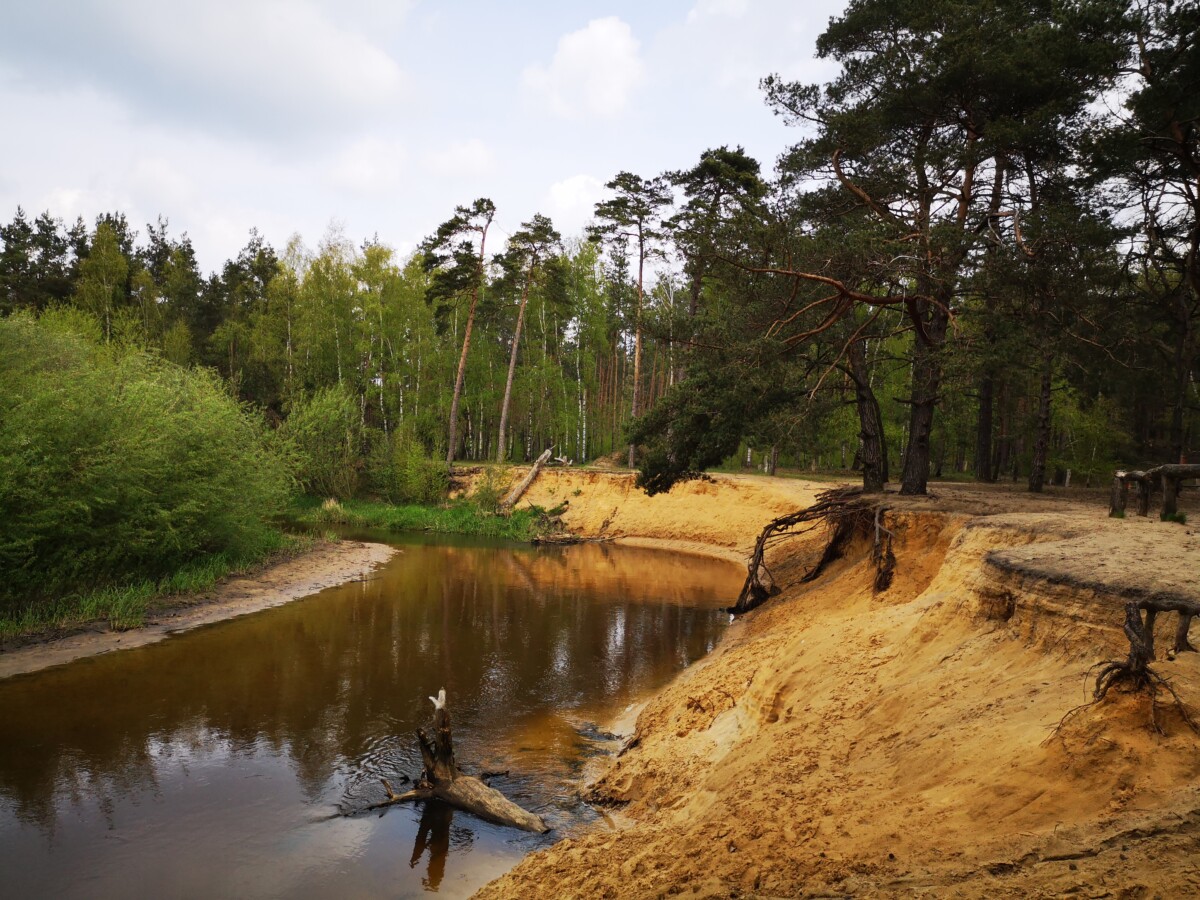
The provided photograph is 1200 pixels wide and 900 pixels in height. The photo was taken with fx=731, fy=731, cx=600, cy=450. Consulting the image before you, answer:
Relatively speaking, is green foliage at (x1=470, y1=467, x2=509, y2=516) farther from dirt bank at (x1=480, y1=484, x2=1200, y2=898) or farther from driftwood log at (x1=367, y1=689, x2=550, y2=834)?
driftwood log at (x1=367, y1=689, x2=550, y2=834)

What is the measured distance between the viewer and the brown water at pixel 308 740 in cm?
679

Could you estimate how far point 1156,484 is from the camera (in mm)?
11008

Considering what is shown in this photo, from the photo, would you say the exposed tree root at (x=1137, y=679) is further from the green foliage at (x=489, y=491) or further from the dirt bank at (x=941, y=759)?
the green foliage at (x=489, y=491)

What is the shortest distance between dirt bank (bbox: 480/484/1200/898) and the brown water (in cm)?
138

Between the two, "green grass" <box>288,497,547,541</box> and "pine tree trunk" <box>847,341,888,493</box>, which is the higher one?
"pine tree trunk" <box>847,341,888,493</box>

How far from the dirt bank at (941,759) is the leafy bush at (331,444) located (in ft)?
94.2

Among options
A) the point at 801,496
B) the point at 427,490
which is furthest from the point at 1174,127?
the point at 427,490

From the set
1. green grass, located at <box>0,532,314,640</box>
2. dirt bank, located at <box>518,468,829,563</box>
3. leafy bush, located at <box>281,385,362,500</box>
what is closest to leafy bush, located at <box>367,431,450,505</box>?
leafy bush, located at <box>281,385,362,500</box>

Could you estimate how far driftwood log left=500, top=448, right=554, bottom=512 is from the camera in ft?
115

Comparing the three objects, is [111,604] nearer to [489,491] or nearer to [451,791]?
[451,791]

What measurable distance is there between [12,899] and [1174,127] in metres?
19.6

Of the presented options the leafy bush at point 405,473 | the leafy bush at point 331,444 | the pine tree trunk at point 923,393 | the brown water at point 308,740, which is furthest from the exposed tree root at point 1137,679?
the leafy bush at point 405,473

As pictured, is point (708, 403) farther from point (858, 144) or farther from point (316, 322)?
point (316, 322)

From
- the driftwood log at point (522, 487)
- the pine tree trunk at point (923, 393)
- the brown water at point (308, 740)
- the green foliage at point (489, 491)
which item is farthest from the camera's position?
the driftwood log at point (522, 487)
